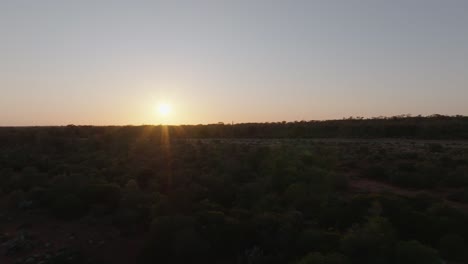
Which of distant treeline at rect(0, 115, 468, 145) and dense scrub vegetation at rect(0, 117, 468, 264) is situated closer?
dense scrub vegetation at rect(0, 117, 468, 264)

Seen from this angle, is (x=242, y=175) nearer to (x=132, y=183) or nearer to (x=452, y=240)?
(x=132, y=183)

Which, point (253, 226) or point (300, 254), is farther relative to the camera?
point (253, 226)

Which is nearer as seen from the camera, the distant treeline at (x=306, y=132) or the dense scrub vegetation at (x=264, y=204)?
the dense scrub vegetation at (x=264, y=204)

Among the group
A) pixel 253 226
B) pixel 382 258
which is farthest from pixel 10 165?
pixel 382 258

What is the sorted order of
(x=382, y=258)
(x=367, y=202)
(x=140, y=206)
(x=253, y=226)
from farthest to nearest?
(x=140, y=206) → (x=367, y=202) → (x=253, y=226) → (x=382, y=258)

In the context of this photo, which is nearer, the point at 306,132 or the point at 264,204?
the point at 264,204

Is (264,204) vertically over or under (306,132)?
under

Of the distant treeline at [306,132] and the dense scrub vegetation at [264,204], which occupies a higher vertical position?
the distant treeline at [306,132]

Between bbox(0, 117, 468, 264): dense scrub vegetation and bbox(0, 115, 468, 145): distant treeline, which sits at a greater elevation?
bbox(0, 115, 468, 145): distant treeline
